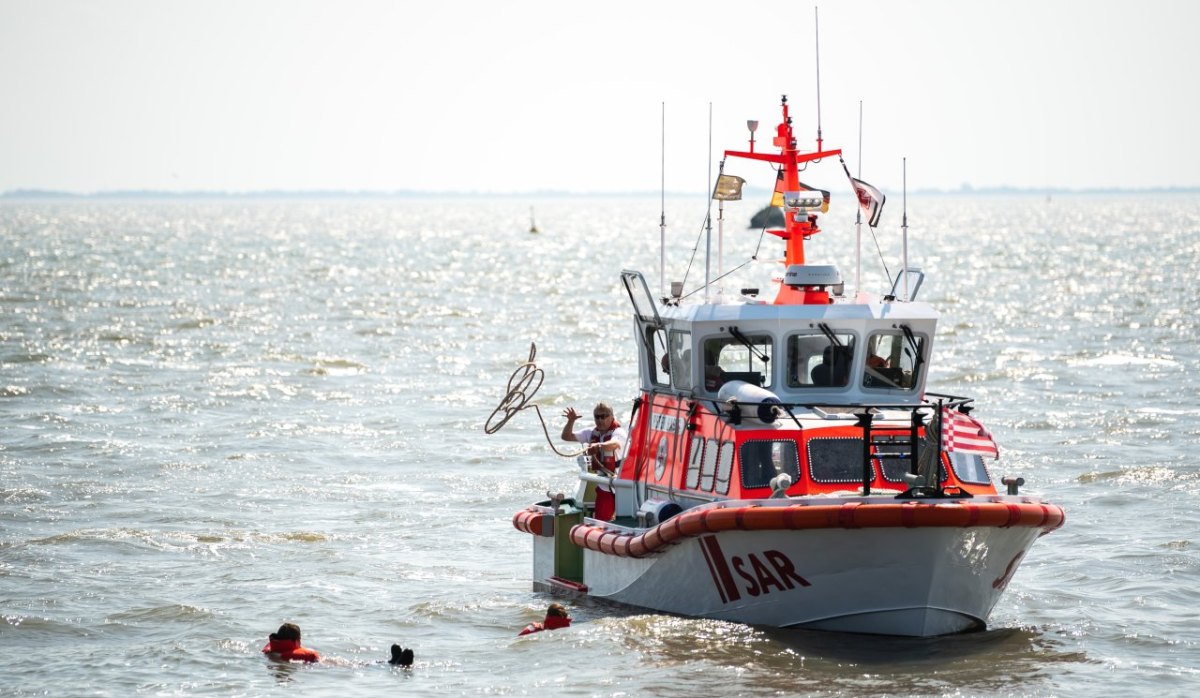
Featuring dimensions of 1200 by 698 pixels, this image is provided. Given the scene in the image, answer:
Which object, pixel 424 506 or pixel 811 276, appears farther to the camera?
pixel 424 506

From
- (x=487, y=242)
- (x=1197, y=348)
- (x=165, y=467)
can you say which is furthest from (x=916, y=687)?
(x=487, y=242)

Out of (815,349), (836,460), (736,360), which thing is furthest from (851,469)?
(736,360)

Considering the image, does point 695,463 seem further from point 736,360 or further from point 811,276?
point 811,276

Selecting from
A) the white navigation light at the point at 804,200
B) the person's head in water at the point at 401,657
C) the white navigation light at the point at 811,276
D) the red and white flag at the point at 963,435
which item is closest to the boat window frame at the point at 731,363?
the white navigation light at the point at 811,276

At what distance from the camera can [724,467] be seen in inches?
597

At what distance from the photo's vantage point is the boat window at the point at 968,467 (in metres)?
15.1

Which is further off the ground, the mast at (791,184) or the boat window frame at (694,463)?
the mast at (791,184)

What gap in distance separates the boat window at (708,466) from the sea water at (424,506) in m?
1.23

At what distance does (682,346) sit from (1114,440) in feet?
44.9

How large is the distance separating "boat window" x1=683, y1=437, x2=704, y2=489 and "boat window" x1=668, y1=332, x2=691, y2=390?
66 centimetres

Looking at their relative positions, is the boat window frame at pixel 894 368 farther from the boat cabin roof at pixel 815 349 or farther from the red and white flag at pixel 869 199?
the red and white flag at pixel 869 199

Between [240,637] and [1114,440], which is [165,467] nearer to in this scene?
[240,637]

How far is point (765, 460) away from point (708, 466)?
0.73 meters

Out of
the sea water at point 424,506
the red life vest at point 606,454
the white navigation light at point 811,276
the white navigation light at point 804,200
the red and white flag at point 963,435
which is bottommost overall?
the sea water at point 424,506
